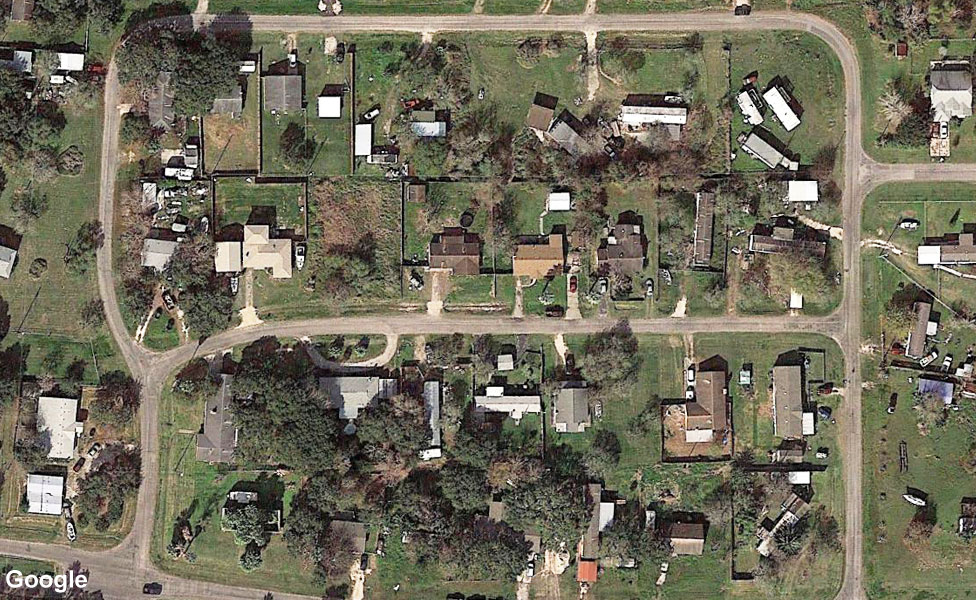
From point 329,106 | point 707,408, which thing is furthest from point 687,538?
Result: point 329,106

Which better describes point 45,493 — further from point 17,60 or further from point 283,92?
point 283,92

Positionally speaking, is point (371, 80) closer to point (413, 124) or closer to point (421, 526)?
point (413, 124)

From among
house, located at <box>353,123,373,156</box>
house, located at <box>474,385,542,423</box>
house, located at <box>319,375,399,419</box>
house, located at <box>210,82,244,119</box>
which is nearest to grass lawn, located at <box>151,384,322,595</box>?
house, located at <box>319,375,399,419</box>

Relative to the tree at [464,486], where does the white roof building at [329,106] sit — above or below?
above

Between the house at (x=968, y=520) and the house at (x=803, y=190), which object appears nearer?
the house at (x=803, y=190)

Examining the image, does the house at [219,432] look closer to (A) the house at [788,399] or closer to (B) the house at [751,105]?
(A) the house at [788,399]

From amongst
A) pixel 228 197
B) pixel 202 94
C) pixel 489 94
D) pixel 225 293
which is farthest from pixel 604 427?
pixel 202 94

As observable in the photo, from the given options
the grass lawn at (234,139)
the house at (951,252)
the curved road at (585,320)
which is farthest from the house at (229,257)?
the house at (951,252)
